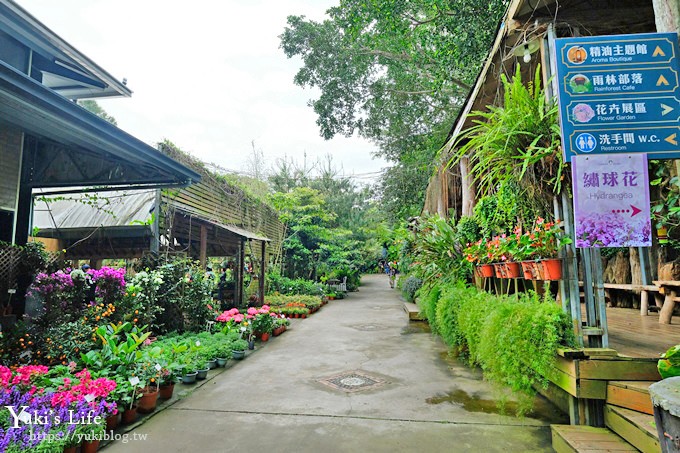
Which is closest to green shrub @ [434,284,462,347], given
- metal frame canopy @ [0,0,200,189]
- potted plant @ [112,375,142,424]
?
potted plant @ [112,375,142,424]

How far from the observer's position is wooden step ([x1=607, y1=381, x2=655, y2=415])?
2.24 m

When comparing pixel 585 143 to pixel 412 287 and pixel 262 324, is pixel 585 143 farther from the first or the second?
pixel 412 287

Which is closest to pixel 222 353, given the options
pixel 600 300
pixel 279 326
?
pixel 279 326

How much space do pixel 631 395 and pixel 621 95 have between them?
6.37 feet

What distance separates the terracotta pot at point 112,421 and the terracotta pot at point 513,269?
3.70m

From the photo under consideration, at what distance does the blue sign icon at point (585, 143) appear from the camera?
2.46 m

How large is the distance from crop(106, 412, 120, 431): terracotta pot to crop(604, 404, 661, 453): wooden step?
3676 millimetres

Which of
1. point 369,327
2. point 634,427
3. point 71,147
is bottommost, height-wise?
point 369,327

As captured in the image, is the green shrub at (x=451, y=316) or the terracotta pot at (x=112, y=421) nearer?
the terracotta pot at (x=112, y=421)

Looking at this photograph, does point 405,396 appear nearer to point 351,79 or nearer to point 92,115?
point 92,115

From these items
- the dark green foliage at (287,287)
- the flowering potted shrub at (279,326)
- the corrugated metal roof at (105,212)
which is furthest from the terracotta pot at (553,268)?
the dark green foliage at (287,287)

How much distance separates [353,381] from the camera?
434cm

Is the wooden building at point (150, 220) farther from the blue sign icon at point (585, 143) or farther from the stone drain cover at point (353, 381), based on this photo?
the blue sign icon at point (585, 143)

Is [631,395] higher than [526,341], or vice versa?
[526,341]
